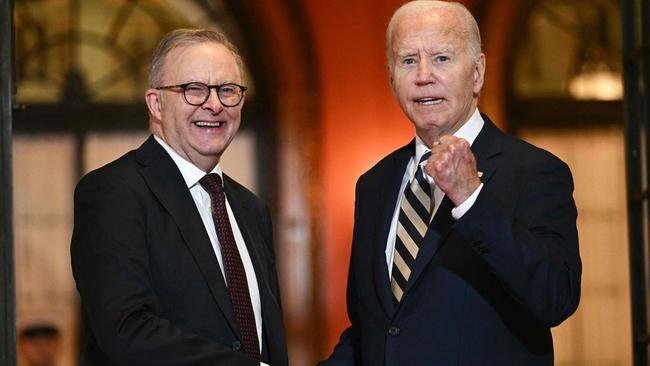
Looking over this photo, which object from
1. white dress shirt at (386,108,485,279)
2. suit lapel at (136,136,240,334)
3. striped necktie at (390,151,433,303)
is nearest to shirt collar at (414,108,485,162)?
white dress shirt at (386,108,485,279)

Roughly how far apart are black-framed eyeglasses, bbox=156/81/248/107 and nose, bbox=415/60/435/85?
40 centimetres

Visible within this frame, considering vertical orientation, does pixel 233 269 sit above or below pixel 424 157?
below

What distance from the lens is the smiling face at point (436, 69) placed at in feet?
8.25

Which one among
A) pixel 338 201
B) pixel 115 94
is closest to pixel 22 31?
pixel 115 94

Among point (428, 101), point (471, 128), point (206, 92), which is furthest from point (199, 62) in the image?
point (471, 128)

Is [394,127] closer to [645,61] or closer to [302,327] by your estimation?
[302,327]

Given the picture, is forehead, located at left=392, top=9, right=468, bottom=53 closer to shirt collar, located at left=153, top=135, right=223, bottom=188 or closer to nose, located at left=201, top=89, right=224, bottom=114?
nose, located at left=201, top=89, right=224, bottom=114

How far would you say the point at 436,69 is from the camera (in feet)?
8.27

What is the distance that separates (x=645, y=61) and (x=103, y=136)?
11.8ft

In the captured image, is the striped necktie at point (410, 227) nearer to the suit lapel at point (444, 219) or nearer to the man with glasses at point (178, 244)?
the suit lapel at point (444, 219)

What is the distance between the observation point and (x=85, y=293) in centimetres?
242

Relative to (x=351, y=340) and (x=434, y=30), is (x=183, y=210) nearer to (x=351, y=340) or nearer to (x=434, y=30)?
(x=351, y=340)

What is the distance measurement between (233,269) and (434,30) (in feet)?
2.22

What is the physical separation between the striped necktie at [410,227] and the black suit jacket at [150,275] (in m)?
0.32
